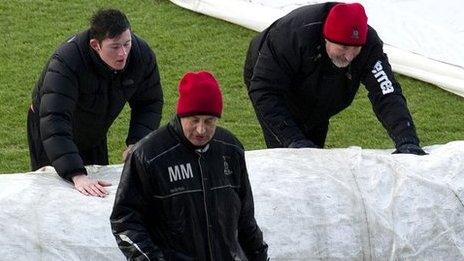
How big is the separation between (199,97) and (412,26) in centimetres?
632

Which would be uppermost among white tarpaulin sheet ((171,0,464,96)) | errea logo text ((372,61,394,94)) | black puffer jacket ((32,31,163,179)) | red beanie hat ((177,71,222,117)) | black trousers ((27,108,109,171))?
red beanie hat ((177,71,222,117))

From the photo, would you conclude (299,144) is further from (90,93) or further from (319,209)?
(90,93)

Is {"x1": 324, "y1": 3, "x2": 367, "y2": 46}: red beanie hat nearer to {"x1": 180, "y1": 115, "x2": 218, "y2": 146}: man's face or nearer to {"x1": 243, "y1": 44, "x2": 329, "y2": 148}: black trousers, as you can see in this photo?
{"x1": 243, "y1": 44, "x2": 329, "y2": 148}: black trousers

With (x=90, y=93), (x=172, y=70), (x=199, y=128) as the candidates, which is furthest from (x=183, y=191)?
(x=172, y=70)

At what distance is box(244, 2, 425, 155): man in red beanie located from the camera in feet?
22.1

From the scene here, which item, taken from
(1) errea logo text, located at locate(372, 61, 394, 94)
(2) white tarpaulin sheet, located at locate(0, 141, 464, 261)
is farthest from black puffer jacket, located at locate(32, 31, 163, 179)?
(1) errea logo text, located at locate(372, 61, 394, 94)

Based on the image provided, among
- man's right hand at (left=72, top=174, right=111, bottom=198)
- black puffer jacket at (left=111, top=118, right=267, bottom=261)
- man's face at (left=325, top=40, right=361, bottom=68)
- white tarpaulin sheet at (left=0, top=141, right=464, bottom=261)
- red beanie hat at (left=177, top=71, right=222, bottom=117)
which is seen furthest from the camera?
man's face at (left=325, top=40, right=361, bottom=68)

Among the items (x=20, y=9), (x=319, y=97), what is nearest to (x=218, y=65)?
(x=20, y=9)

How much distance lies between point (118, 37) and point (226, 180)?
1.41 metres

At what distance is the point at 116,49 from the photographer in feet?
20.2

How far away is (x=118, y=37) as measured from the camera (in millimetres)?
6129

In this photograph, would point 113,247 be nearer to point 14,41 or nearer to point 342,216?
point 342,216

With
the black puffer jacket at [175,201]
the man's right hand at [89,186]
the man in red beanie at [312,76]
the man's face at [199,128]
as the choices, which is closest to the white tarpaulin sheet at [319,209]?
the man's right hand at [89,186]

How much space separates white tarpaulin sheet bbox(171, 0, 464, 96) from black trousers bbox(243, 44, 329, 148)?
2944 mm
